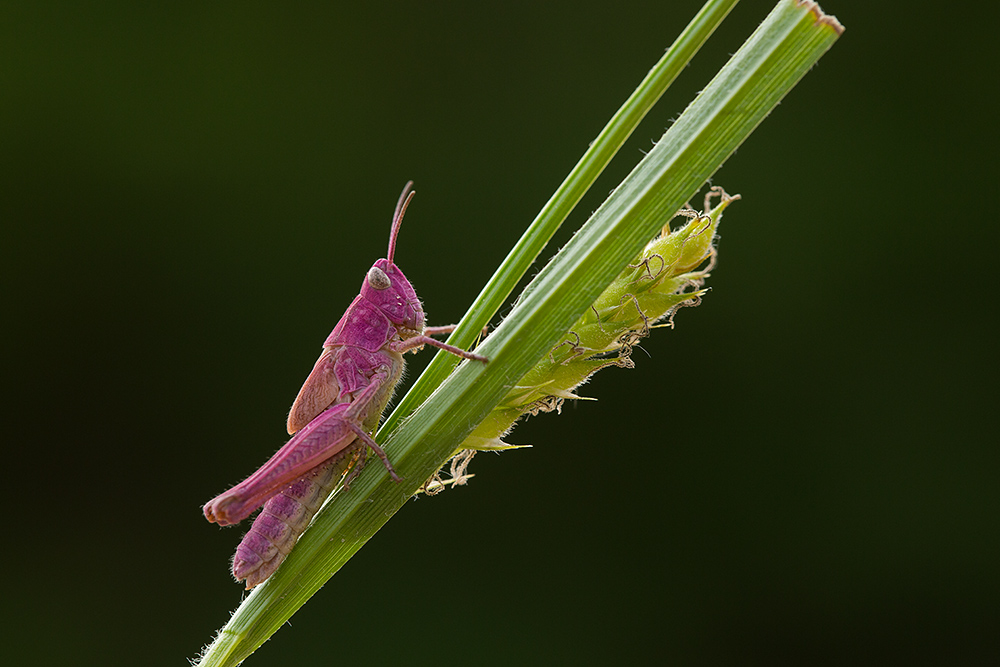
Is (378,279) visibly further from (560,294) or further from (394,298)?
(560,294)

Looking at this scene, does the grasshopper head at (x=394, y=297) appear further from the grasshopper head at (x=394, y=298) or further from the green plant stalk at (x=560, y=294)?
Answer: the green plant stalk at (x=560, y=294)

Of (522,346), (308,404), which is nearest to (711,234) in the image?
(522,346)

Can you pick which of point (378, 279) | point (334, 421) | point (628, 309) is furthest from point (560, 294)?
point (378, 279)

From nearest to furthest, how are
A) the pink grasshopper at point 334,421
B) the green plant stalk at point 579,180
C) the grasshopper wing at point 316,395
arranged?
the green plant stalk at point 579,180, the pink grasshopper at point 334,421, the grasshopper wing at point 316,395

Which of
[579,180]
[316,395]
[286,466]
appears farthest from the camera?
[316,395]

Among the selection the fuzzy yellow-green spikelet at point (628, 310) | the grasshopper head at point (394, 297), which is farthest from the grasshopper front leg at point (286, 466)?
the fuzzy yellow-green spikelet at point (628, 310)

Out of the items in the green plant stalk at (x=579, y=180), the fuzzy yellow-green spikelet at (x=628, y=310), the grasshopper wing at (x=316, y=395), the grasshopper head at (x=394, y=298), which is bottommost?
the fuzzy yellow-green spikelet at (x=628, y=310)
